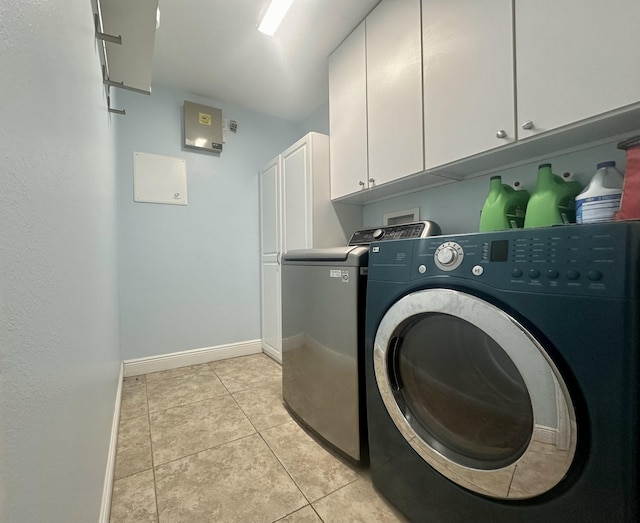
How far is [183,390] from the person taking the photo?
1.96 m

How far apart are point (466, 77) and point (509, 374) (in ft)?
3.96

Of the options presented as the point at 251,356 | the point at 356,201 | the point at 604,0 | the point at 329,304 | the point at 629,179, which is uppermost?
the point at 604,0

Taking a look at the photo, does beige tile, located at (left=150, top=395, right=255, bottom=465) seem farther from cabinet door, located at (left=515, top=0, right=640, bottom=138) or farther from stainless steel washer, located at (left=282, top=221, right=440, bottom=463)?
cabinet door, located at (left=515, top=0, right=640, bottom=138)

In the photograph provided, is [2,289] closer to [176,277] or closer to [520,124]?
[520,124]

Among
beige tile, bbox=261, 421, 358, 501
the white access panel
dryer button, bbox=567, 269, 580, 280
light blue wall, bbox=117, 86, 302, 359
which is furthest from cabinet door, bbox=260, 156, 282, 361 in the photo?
dryer button, bbox=567, 269, 580, 280

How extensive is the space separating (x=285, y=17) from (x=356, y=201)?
1248 mm

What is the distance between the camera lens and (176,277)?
242 centimetres

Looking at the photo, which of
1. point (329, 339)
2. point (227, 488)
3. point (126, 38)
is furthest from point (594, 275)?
point (126, 38)

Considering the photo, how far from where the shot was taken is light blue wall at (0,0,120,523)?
0.31 meters

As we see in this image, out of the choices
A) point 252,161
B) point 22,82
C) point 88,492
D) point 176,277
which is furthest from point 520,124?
point 176,277

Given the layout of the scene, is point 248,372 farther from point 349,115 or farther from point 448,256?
point 349,115

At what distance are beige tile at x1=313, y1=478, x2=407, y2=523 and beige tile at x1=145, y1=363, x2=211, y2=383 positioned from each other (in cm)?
169

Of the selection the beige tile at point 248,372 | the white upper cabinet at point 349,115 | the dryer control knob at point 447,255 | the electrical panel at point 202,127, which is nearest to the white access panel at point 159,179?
the electrical panel at point 202,127

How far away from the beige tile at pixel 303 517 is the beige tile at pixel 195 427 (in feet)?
1.83
